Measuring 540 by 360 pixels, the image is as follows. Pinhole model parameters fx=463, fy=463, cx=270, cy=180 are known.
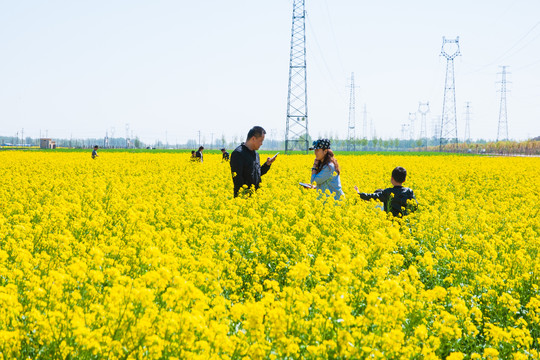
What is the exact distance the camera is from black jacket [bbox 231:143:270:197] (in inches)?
289

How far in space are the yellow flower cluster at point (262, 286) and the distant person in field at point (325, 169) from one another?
0.33m

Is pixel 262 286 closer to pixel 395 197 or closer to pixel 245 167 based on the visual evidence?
pixel 245 167

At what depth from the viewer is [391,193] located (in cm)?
734

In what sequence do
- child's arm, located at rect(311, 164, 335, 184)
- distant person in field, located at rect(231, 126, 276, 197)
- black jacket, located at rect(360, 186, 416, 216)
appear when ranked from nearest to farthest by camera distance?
distant person in field, located at rect(231, 126, 276, 197) < black jacket, located at rect(360, 186, 416, 216) < child's arm, located at rect(311, 164, 335, 184)

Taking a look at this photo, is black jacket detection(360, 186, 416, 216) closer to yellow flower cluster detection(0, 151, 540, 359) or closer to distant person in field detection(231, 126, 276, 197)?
yellow flower cluster detection(0, 151, 540, 359)

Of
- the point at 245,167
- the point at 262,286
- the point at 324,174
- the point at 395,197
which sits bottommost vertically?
the point at 262,286

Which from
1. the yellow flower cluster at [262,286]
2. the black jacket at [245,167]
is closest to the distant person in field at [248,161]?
the black jacket at [245,167]

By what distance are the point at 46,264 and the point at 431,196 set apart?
985cm

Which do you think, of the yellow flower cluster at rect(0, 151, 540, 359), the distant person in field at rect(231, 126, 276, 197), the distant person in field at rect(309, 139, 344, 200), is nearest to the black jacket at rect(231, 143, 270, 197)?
the distant person in field at rect(231, 126, 276, 197)

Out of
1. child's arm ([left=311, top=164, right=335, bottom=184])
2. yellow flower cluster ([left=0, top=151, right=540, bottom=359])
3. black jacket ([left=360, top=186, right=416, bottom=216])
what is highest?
child's arm ([left=311, top=164, right=335, bottom=184])

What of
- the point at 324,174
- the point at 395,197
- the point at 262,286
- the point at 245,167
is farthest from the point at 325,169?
the point at 262,286

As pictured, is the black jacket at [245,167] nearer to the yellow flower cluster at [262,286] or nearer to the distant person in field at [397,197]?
the yellow flower cluster at [262,286]

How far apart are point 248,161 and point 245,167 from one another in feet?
0.39

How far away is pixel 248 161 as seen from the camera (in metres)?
7.48
